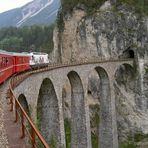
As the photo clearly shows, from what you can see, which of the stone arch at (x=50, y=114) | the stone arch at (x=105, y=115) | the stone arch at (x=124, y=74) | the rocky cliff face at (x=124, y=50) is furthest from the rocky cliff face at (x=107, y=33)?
the stone arch at (x=50, y=114)

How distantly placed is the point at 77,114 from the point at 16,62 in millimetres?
10705

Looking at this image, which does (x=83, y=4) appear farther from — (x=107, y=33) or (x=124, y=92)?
(x=124, y=92)

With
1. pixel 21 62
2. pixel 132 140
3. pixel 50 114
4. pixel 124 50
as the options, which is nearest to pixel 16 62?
pixel 21 62

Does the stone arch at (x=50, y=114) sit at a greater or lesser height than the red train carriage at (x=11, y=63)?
lesser

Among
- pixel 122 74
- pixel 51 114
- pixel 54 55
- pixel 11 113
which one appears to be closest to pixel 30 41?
pixel 54 55

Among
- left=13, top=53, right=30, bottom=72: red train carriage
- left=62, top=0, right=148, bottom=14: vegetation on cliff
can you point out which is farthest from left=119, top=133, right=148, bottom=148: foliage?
left=13, top=53, right=30, bottom=72: red train carriage

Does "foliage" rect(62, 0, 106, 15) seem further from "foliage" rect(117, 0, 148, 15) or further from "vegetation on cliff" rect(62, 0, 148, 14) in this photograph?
"foliage" rect(117, 0, 148, 15)

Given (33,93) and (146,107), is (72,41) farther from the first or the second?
(33,93)

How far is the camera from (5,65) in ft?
77.9

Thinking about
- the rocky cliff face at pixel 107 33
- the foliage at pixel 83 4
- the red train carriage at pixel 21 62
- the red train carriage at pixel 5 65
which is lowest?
the red train carriage at pixel 5 65

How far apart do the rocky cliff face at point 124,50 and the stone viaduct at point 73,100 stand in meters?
2.52

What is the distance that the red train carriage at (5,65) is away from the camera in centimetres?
2184

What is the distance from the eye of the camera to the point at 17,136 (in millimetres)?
9570

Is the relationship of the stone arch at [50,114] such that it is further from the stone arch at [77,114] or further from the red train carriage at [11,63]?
the stone arch at [77,114]
